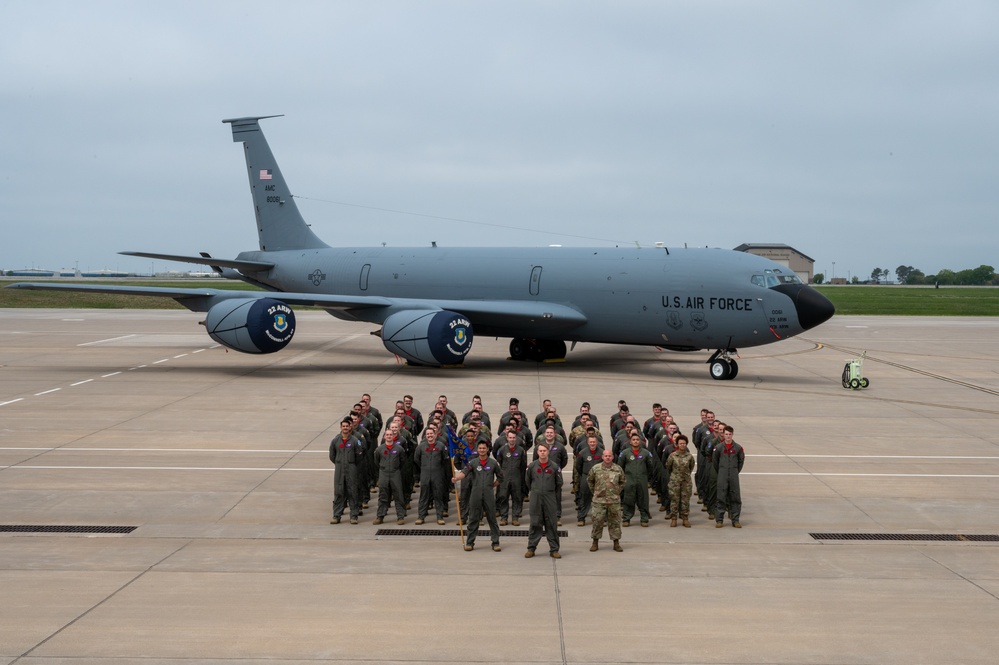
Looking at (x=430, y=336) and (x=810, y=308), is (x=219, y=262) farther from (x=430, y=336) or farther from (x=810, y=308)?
(x=810, y=308)

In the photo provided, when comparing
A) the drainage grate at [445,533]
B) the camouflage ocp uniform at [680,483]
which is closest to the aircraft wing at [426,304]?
the camouflage ocp uniform at [680,483]

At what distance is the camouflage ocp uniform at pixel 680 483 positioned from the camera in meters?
13.2

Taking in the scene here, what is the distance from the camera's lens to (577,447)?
1407 cm

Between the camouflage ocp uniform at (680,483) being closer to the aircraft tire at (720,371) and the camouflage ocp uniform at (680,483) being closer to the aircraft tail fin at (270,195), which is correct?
the aircraft tire at (720,371)

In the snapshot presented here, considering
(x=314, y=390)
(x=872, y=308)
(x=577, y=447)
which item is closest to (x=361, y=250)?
(x=314, y=390)

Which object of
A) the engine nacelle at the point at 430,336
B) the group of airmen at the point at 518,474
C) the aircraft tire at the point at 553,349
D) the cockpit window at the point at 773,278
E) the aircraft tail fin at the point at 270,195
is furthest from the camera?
the aircraft tail fin at the point at 270,195

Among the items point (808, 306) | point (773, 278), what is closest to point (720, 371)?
point (773, 278)

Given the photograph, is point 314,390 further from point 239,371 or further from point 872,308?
point 872,308

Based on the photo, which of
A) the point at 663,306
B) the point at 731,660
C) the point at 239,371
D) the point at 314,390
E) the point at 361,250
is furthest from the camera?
the point at 361,250

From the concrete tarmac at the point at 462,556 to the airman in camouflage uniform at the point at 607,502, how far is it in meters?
0.31

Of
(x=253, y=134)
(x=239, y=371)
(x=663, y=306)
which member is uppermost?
(x=253, y=134)

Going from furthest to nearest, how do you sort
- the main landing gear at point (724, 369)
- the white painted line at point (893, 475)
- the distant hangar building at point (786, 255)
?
the distant hangar building at point (786, 255) < the main landing gear at point (724, 369) < the white painted line at point (893, 475)

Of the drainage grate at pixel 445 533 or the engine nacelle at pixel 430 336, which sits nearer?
the drainage grate at pixel 445 533

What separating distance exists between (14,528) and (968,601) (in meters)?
11.6
